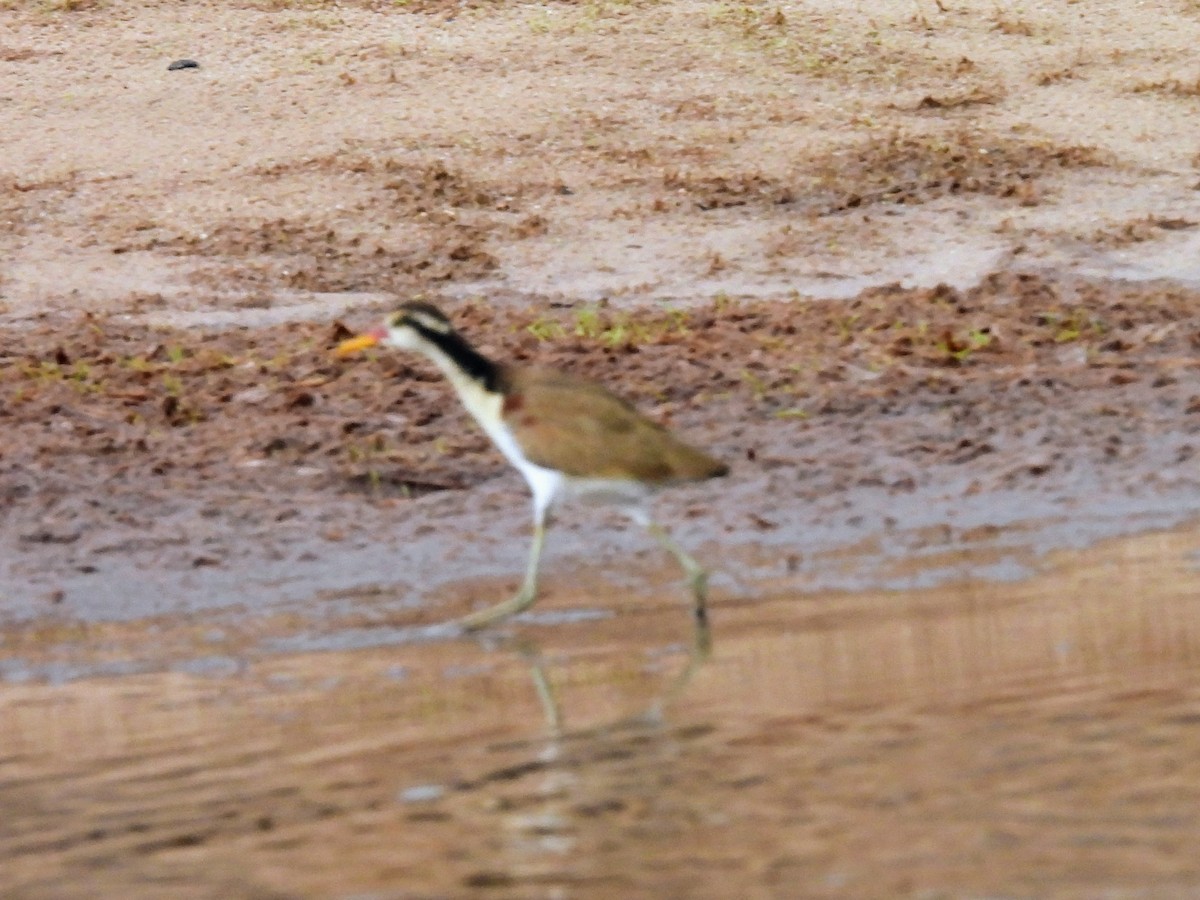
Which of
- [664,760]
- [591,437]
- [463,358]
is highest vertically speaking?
[463,358]

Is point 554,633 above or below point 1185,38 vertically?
below

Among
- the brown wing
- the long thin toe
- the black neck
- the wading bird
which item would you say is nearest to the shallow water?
the long thin toe

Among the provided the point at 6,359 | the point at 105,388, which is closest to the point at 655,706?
the point at 105,388

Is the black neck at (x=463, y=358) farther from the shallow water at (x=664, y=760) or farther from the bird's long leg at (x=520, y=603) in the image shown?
the shallow water at (x=664, y=760)

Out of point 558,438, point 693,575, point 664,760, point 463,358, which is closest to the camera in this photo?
point 664,760

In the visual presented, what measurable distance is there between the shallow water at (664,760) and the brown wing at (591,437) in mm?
465

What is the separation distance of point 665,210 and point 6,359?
4.61 metres

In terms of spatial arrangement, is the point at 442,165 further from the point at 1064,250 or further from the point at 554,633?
the point at 554,633

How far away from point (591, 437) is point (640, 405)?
9.90 ft

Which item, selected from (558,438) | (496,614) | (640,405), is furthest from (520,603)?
(640,405)

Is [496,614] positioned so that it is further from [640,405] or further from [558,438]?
[640,405]

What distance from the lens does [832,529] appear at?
370 inches

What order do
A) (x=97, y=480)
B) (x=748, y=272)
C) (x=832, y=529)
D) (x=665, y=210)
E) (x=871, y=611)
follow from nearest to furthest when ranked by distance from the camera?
(x=871, y=611) → (x=832, y=529) → (x=97, y=480) → (x=748, y=272) → (x=665, y=210)

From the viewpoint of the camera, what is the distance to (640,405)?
10953 mm
